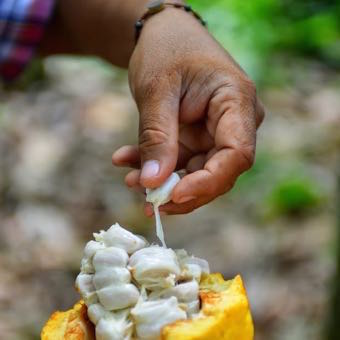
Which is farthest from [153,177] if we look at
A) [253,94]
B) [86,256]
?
[253,94]

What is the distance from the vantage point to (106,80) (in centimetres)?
383

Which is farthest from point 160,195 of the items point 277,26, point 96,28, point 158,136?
point 277,26

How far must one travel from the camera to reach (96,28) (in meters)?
1.95

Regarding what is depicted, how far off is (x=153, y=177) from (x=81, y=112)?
2396 mm

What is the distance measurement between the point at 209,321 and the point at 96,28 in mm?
1126

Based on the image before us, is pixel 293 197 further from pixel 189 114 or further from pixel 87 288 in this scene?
pixel 87 288

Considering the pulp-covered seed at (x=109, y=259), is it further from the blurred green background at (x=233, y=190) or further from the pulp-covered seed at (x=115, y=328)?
the blurred green background at (x=233, y=190)

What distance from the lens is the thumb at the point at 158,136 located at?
120 cm

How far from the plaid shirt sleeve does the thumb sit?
75 cm

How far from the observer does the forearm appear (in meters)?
1.79

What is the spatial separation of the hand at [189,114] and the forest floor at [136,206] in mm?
923

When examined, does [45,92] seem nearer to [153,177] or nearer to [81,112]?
[81,112]

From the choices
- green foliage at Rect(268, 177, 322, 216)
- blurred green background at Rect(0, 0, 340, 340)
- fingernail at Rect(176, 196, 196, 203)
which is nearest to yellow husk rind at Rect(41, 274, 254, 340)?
fingernail at Rect(176, 196, 196, 203)

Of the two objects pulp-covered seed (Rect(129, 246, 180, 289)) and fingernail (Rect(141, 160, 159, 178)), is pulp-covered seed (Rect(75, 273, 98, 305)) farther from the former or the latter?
fingernail (Rect(141, 160, 159, 178))
